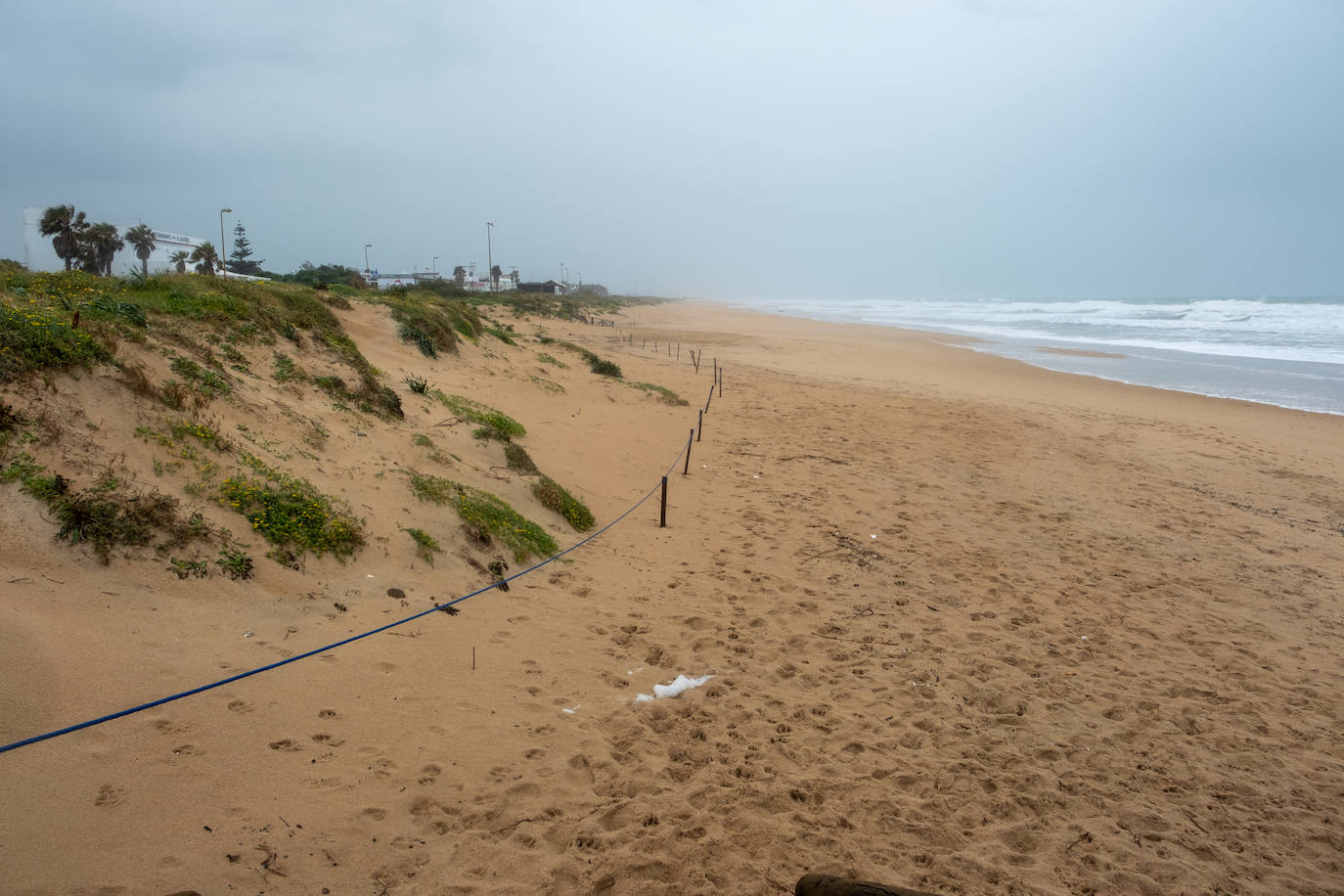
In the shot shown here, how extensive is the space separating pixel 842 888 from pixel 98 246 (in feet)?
137

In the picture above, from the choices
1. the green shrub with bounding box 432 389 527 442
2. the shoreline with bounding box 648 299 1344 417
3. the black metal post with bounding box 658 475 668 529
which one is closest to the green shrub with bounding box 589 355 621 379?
the green shrub with bounding box 432 389 527 442

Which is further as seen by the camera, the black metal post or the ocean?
the ocean

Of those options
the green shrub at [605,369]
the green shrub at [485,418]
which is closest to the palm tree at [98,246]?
the green shrub at [605,369]

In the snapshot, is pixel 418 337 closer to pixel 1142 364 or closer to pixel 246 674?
pixel 246 674

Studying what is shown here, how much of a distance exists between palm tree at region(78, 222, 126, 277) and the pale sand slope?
1380 inches

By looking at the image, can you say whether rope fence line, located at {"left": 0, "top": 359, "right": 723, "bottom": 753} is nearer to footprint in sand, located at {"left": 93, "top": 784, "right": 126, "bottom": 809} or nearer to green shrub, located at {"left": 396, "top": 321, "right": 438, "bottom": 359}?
footprint in sand, located at {"left": 93, "top": 784, "right": 126, "bottom": 809}

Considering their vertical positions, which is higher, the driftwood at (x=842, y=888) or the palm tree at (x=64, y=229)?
the palm tree at (x=64, y=229)

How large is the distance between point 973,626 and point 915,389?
15042mm

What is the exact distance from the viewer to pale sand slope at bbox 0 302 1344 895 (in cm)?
290

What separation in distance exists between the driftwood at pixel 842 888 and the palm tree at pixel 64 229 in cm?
3860

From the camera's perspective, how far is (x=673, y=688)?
455cm

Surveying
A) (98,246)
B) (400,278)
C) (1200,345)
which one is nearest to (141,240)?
(98,246)

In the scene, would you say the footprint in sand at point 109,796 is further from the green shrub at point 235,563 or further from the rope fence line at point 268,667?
the green shrub at point 235,563

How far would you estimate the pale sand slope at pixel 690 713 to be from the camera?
290cm
